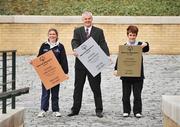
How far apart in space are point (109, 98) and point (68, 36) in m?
11.0

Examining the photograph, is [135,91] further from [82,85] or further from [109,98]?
[109,98]

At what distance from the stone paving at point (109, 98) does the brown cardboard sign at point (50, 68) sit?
66 cm

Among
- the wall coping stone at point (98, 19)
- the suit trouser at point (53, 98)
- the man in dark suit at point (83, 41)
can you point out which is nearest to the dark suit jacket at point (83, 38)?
the man in dark suit at point (83, 41)

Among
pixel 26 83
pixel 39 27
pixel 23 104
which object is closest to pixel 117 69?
pixel 23 104

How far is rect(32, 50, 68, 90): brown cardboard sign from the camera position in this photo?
10.5m

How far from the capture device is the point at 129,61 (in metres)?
10.5

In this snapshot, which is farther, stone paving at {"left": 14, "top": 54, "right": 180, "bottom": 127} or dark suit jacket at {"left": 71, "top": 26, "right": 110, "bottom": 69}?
dark suit jacket at {"left": 71, "top": 26, "right": 110, "bottom": 69}

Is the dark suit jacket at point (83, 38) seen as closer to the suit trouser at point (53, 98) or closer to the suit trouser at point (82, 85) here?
the suit trouser at point (82, 85)

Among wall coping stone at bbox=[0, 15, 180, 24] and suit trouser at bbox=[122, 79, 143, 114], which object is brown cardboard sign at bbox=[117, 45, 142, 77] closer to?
suit trouser at bbox=[122, 79, 143, 114]

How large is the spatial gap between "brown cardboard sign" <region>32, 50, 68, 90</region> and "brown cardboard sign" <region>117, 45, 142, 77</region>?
1.02 meters

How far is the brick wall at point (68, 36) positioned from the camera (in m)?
24.0

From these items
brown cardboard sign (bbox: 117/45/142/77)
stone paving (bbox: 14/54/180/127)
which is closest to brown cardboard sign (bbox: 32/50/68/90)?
stone paving (bbox: 14/54/180/127)

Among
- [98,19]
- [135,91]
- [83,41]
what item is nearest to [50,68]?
[83,41]

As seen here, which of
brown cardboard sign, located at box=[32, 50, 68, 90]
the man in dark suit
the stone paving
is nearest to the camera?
the stone paving
